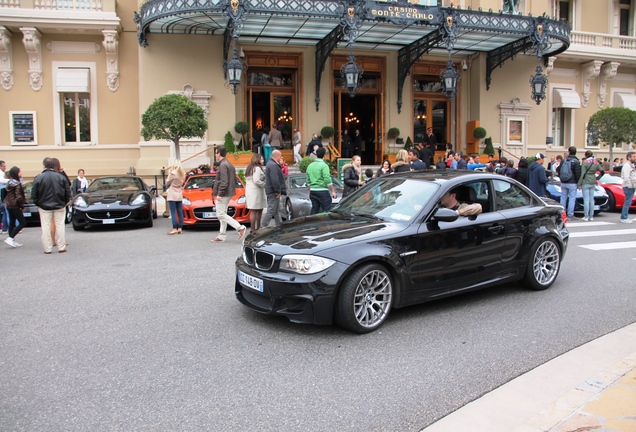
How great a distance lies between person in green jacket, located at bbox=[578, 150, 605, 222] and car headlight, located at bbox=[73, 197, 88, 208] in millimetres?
12362

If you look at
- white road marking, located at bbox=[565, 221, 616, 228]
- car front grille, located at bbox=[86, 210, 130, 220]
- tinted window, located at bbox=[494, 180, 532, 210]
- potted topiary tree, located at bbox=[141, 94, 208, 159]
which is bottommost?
white road marking, located at bbox=[565, 221, 616, 228]

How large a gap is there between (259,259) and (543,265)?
3.64 m

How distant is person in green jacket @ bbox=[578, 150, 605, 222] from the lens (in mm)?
13234

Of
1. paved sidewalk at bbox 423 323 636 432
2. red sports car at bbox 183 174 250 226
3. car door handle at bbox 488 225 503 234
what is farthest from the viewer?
red sports car at bbox 183 174 250 226

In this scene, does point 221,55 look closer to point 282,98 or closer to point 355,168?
point 282,98

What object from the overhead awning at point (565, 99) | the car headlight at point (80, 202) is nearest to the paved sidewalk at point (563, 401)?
the car headlight at point (80, 202)

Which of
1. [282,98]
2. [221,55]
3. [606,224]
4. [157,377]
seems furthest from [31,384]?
[282,98]

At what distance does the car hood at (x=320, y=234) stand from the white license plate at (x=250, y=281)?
30 centimetres

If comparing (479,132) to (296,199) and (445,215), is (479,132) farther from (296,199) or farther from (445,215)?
(445,215)

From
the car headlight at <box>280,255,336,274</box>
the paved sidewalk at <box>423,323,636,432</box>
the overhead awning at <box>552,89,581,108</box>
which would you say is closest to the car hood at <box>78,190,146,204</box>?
the car headlight at <box>280,255,336,274</box>

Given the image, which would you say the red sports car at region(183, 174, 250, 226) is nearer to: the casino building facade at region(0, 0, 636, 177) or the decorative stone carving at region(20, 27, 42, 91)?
the casino building facade at region(0, 0, 636, 177)

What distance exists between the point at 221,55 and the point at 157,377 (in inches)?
692

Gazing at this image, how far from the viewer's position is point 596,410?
11.1ft

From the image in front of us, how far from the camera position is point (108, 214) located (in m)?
12.1
